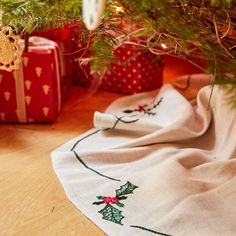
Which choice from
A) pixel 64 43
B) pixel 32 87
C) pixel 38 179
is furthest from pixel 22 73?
pixel 38 179

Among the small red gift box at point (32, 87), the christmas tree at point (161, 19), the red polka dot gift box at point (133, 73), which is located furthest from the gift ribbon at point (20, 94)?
the christmas tree at point (161, 19)

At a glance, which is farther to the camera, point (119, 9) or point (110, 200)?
point (110, 200)

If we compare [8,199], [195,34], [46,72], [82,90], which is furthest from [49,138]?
[195,34]

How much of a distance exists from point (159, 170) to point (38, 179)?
10.1 inches

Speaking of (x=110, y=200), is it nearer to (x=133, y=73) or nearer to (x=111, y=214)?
(x=111, y=214)

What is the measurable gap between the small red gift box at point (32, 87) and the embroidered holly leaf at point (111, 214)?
18.3 inches

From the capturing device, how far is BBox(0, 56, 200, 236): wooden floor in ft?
2.28

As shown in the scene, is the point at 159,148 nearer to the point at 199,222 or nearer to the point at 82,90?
the point at 199,222

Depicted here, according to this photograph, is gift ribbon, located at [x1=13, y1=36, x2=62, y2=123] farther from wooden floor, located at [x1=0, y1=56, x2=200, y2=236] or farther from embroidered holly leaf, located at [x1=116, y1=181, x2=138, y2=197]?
embroidered holly leaf, located at [x1=116, y1=181, x2=138, y2=197]

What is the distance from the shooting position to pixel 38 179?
0.84 metres

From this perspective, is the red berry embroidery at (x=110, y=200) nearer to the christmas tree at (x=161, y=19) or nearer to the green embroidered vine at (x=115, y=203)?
the green embroidered vine at (x=115, y=203)

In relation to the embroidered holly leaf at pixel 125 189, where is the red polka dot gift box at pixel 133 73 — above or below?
above

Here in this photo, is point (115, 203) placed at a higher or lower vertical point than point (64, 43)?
lower

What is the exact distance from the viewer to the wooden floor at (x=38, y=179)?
0.69 m
